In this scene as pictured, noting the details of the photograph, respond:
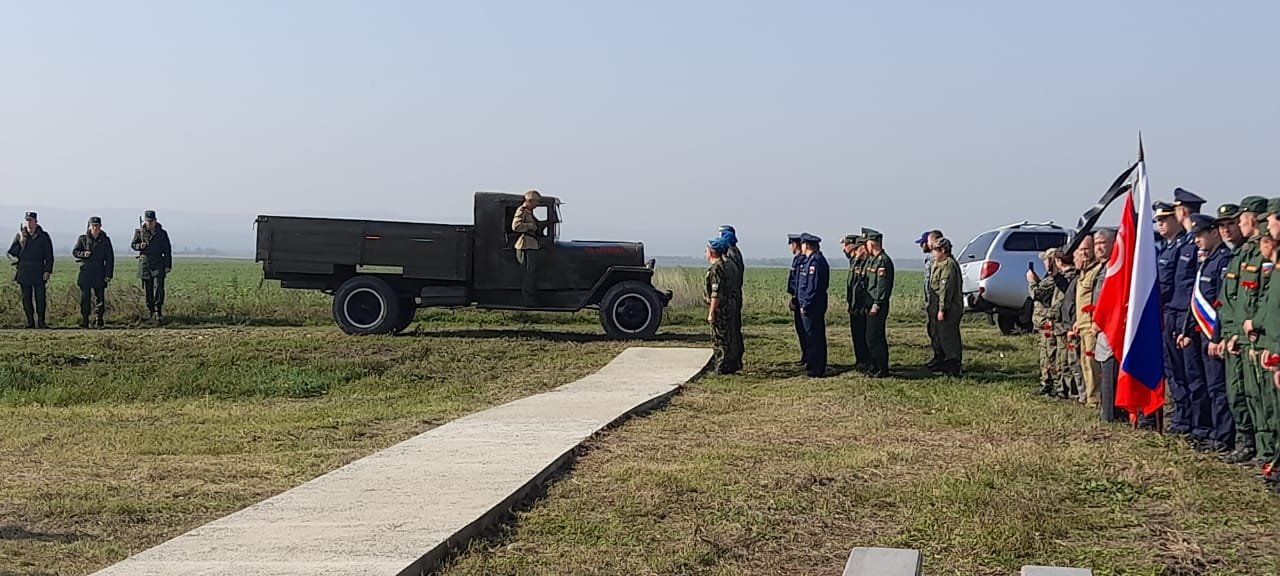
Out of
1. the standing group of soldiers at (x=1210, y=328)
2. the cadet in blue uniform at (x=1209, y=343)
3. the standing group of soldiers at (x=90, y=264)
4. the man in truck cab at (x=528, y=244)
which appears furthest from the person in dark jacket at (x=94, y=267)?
the cadet in blue uniform at (x=1209, y=343)

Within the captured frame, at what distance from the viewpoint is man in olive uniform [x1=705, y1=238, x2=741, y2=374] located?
1431 centimetres

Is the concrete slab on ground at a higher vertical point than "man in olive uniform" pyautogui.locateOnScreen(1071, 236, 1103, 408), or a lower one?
lower

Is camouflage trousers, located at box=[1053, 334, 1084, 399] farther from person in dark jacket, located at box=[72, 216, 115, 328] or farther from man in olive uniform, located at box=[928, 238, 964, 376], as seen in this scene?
person in dark jacket, located at box=[72, 216, 115, 328]

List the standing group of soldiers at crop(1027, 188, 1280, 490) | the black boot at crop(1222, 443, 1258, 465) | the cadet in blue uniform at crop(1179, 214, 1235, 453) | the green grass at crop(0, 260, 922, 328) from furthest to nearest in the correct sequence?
1. the green grass at crop(0, 260, 922, 328)
2. the cadet in blue uniform at crop(1179, 214, 1235, 453)
3. the black boot at crop(1222, 443, 1258, 465)
4. the standing group of soldiers at crop(1027, 188, 1280, 490)

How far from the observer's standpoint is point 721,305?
→ 566 inches

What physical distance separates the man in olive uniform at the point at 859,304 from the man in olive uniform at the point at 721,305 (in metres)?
1.26

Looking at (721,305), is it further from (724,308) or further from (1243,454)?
(1243,454)

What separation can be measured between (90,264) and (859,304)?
34.7 feet

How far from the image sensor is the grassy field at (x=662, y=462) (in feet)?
20.9

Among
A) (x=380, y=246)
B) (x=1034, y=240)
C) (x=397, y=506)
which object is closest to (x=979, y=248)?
(x=1034, y=240)

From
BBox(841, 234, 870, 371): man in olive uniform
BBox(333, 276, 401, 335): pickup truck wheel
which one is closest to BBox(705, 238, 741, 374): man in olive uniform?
BBox(841, 234, 870, 371): man in olive uniform

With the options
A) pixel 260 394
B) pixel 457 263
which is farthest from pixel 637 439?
pixel 457 263

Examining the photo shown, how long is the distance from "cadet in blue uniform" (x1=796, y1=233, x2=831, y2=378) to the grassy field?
39cm

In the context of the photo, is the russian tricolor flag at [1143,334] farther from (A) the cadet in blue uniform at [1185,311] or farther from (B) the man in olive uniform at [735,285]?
(B) the man in olive uniform at [735,285]
